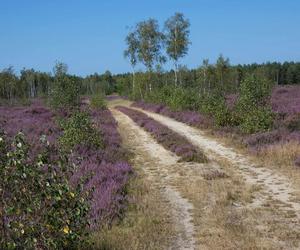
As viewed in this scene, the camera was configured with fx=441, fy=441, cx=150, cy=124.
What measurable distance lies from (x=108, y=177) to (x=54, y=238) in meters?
7.73

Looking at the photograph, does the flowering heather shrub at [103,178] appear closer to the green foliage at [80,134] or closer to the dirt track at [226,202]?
the green foliage at [80,134]

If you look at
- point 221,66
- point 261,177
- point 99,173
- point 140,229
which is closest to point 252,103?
point 261,177

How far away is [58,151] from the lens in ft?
21.3

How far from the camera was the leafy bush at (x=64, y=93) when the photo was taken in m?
33.5

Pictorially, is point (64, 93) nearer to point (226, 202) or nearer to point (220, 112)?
point (220, 112)

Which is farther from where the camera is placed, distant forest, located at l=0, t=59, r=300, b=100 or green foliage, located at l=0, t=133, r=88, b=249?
distant forest, located at l=0, t=59, r=300, b=100

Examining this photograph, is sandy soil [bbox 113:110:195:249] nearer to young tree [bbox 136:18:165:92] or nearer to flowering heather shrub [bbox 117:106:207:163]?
flowering heather shrub [bbox 117:106:207:163]

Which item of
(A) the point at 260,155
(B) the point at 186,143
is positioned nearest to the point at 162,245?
(A) the point at 260,155

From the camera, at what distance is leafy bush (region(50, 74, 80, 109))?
3347 centimetres

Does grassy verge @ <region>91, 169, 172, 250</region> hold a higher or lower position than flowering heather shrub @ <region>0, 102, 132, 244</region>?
lower

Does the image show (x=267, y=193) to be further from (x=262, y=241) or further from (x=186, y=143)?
(x=186, y=143)

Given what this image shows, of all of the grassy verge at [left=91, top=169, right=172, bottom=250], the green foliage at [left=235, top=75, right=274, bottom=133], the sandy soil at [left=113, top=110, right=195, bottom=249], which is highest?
the green foliage at [left=235, top=75, right=274, bottom=133]

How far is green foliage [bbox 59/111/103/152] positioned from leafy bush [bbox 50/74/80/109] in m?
13.5

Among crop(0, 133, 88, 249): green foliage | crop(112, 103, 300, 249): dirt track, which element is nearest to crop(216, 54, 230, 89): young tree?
crop(112, 103, 300, 249): dirt track
